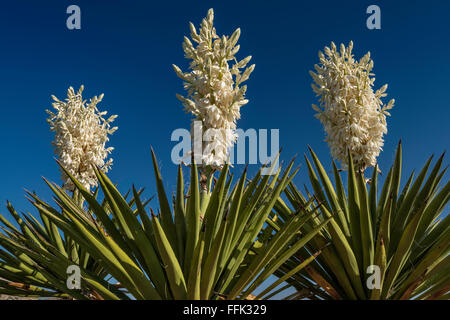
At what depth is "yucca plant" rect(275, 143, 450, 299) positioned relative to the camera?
6.28ft

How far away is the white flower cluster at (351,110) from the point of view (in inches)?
116

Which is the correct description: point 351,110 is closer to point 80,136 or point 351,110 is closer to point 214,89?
point 214,89

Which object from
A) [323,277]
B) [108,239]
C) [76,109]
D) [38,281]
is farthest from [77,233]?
[76,109]

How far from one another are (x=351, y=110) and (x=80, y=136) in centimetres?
264

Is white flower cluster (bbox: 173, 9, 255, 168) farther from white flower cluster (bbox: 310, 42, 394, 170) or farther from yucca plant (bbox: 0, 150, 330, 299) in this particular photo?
white flower cluster (bbox: 310, 42, 394, 170)

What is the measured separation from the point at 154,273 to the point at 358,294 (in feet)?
3.77

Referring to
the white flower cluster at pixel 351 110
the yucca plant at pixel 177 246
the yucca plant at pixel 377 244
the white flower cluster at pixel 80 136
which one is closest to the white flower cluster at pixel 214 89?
the yucca plant at pixel 177 246

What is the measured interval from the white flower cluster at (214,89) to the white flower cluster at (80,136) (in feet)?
5.99

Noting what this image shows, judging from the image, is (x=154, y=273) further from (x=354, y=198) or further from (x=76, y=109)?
(x=76, y=109)

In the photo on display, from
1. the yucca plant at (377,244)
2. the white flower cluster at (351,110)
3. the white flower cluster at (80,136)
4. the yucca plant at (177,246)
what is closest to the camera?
the yucca plant at (177,246)

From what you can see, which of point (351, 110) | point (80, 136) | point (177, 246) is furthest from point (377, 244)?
point (80, 136)

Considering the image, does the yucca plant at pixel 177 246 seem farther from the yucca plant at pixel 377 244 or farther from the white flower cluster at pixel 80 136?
the white flower cluster at pixel 80 136

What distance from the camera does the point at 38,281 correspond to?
2643mm

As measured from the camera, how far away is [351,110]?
298 cm
